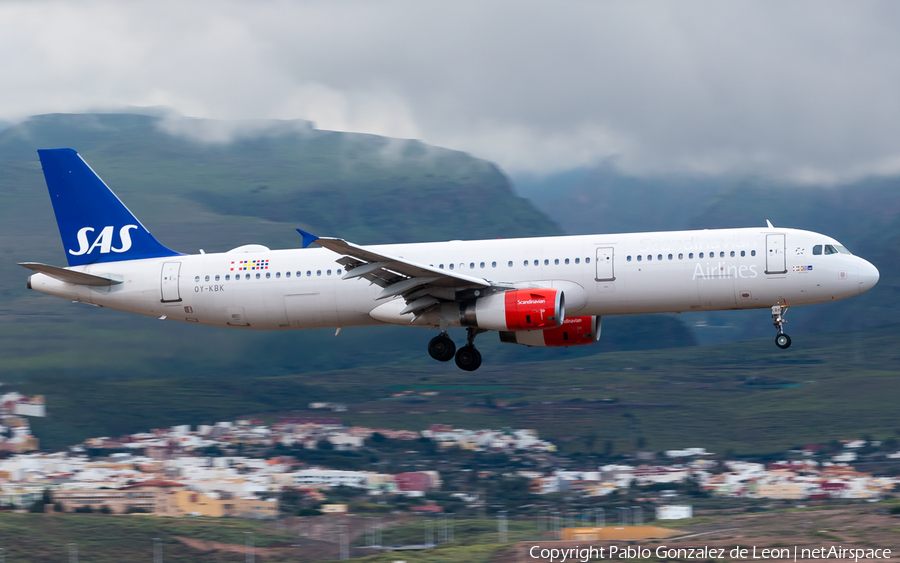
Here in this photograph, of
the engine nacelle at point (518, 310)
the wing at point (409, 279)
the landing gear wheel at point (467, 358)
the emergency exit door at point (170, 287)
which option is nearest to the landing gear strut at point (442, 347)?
the landing gear wheel at point (467, 358)

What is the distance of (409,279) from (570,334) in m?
7.20

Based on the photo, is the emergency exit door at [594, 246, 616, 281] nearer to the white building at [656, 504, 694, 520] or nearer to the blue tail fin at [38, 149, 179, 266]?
the blue tail fin at [38, 149, 179, 266]

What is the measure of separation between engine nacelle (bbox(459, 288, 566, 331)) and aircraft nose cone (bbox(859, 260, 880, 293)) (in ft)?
33.7

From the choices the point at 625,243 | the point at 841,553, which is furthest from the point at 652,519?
A: the point at 625,243

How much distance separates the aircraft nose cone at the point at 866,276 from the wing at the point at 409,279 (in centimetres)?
1240

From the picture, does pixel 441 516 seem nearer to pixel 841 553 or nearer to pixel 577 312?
pixel 841 553

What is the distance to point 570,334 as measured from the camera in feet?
127

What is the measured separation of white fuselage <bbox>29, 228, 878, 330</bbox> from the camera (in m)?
35.3

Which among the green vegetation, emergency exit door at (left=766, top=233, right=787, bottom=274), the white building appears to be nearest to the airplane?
emergency exit door at (left=766, top=233, right=787, bottom=274)

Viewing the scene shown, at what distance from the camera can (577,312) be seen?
119 ft

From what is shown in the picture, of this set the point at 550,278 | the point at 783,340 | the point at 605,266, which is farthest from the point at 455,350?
the point at 783,340

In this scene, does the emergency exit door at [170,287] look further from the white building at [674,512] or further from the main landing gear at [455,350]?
the white building at [674,512]

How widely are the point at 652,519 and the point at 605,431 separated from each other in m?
39.3

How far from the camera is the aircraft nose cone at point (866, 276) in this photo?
35281 mm
